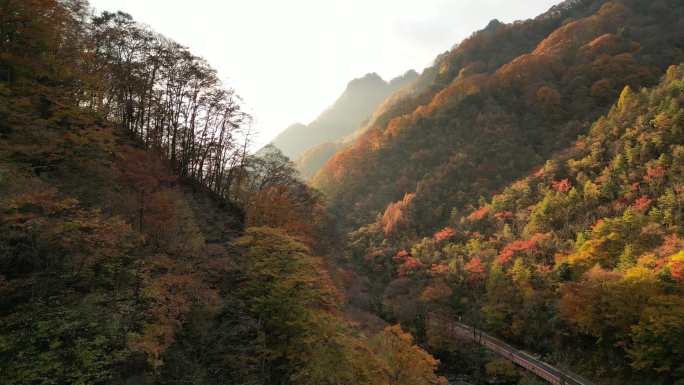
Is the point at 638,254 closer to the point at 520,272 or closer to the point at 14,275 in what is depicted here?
the point at 520,272

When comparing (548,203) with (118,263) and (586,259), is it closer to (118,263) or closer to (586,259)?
(586,259)

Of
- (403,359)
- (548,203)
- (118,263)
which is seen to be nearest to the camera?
(118,263)

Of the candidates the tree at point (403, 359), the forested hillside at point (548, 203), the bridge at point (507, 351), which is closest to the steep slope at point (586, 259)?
the forested hillside at point (548, 203)

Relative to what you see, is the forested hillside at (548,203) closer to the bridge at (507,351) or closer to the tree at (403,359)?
the bridge at (507,351)

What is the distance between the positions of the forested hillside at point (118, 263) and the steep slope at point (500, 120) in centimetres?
5562

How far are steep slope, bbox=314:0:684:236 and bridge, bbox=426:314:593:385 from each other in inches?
1166

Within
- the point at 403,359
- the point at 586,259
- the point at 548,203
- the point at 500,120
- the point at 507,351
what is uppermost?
the point at 500,120

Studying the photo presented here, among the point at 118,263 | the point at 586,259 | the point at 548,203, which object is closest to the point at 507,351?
the point at 586,259

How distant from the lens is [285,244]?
17.3m

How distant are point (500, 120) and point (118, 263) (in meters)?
92.4

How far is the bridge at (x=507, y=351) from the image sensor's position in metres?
30.5

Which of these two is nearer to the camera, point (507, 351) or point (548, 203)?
point (507, 351)

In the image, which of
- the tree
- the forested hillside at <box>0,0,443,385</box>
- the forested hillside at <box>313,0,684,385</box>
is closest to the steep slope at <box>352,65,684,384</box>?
the forested hillside at <box>313,0,684,385</box>

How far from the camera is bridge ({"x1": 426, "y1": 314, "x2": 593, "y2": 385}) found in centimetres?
3053
